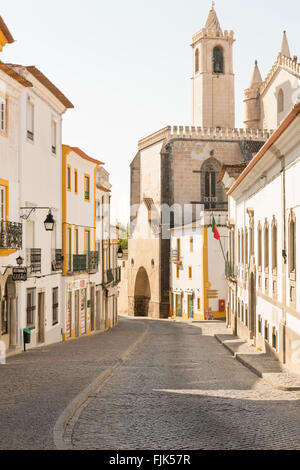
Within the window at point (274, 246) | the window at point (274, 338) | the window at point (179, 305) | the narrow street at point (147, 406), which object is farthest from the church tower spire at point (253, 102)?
the narrow street at point (147, 406)

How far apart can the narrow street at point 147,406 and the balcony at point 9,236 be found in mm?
3347

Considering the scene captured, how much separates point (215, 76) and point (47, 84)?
49.6 metres

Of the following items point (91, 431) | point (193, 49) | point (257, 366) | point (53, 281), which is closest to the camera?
point (91, 431)

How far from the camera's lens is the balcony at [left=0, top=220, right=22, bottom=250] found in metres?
19.9

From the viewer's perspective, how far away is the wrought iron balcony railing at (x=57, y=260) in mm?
28328

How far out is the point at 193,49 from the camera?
74.8 meters

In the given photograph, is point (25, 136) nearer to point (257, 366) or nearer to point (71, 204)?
point (71, 204)

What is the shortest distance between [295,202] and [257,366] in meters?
4.94

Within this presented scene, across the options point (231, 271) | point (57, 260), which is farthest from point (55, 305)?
point (231, 271)

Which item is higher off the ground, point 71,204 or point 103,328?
point 71,204

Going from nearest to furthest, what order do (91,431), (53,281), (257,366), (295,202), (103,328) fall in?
(91,431)
(295,202)
(257,366)
(53,281)
(103,328)

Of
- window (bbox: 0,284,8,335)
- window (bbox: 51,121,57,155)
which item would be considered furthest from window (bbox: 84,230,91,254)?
window (bbox: 0,284,8,335)

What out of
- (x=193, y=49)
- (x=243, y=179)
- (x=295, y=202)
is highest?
(x=193, y=49)

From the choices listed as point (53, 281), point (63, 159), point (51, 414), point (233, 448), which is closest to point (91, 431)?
point (51, 414)
